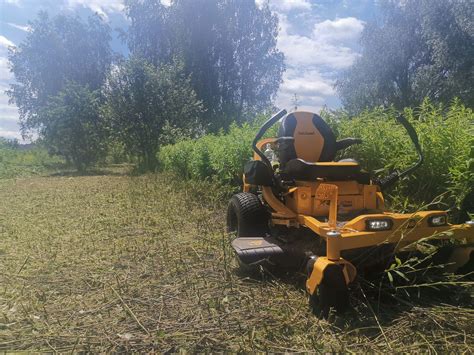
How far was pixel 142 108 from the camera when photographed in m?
19.2

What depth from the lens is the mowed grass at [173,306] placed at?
93.6 inches

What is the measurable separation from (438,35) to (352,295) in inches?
791

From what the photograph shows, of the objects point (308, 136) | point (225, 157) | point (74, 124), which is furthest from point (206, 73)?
point (308, 136)

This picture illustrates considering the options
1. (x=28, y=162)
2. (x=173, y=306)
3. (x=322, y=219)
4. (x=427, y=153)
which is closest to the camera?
(x=173, y=306)

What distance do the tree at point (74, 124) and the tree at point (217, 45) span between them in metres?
8.45

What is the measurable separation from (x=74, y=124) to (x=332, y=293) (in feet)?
→ 63.2

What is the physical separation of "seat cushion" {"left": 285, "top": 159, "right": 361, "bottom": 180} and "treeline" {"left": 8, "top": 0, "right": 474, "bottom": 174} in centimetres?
1007

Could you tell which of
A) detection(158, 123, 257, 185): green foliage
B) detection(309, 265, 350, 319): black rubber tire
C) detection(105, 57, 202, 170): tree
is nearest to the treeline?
detection(105, 57, 202, 170): tree

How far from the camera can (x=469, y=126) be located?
3629 millimetres

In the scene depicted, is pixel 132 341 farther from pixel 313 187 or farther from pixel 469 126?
pixel 469 126

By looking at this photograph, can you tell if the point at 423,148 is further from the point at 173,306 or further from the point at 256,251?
the point at 173,306

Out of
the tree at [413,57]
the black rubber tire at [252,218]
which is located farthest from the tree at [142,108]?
the black rubber tire at [252,218]

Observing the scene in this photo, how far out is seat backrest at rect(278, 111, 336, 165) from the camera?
13.4ft

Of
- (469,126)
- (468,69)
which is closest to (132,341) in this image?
(469,126)
